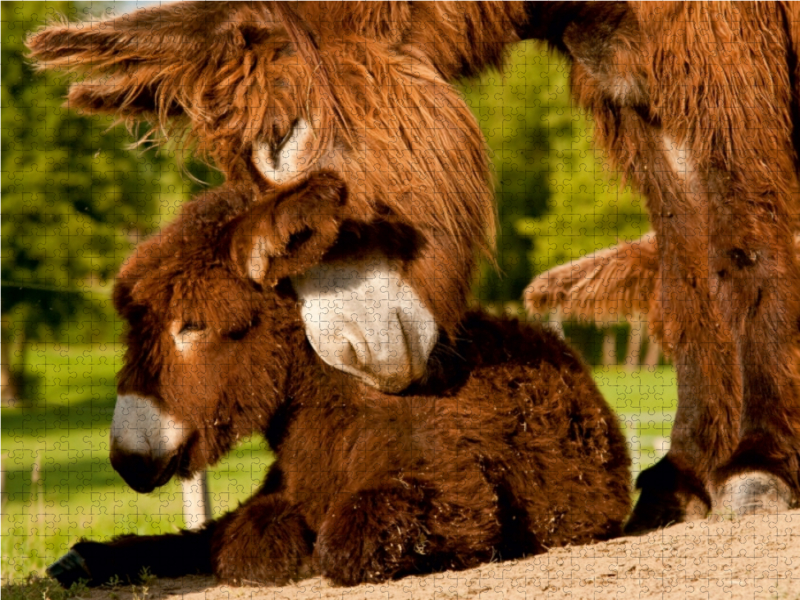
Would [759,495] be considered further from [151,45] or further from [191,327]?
[151,45]

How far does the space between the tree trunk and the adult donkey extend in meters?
1.53

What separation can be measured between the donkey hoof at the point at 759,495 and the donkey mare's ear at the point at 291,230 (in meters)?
1.94

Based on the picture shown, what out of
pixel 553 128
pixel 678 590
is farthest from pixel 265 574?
pixel 553 128

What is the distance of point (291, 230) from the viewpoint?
3.13 m

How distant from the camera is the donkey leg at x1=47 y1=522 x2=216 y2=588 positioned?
3.66 meters

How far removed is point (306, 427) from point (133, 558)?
0.86 metres

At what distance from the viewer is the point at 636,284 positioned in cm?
539

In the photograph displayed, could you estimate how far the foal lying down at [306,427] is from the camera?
3.25 m

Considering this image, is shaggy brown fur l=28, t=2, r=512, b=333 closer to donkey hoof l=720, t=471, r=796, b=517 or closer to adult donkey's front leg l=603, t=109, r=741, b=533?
adult donkey's front leg l=603, t=109, r=741, b=533

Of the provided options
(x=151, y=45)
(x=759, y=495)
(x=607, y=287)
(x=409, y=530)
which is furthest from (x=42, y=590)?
(x=607, y=287)

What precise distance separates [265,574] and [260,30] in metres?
1.96
